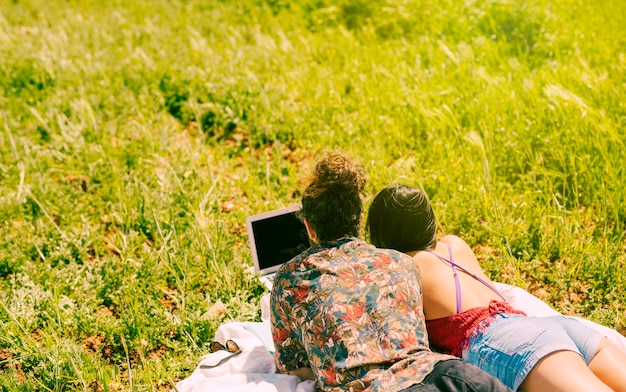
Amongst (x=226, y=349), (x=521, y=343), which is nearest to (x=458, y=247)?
(x=521, y=343)

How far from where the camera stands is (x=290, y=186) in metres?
5.49

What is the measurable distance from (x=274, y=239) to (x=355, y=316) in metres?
1.49

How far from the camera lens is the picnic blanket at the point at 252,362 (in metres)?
3.21

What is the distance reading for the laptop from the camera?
13.6 ft

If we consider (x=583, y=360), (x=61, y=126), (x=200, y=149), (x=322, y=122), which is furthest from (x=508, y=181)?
(x=61, y=126)

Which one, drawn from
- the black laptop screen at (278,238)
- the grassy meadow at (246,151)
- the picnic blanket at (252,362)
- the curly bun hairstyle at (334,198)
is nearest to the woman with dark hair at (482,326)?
the curly bun hairstyle at (334,198)

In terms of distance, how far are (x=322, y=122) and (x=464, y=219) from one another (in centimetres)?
189

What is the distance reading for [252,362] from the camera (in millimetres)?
3510

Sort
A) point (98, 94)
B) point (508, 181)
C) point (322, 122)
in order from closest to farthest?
1. point (508, 181)
2. point (322, 122)
3. point (98, 94)

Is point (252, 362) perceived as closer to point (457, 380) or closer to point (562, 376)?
point (457, 380)

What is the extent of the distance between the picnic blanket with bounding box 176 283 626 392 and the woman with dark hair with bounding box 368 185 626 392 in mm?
547

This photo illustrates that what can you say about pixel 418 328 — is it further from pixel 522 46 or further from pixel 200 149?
pixel 522 46

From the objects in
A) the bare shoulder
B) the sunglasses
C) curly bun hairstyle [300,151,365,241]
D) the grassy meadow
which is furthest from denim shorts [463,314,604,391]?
the sunglasses

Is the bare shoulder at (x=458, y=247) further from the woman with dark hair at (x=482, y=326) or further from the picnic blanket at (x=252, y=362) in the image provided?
the picnic blanket at (x=252, y=362)
